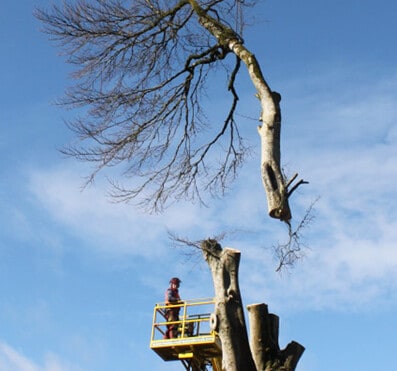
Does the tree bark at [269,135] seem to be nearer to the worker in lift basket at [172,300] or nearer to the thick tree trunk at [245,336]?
the thick tree trunk at [245,336]

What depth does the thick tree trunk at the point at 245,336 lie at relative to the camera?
19.2ft

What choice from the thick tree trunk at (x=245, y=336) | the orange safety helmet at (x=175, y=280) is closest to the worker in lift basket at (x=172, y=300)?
the orange safety helmet at (x=175, y=280)

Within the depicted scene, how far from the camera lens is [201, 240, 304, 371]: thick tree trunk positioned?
19.2ft

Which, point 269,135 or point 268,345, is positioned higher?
point 269,135

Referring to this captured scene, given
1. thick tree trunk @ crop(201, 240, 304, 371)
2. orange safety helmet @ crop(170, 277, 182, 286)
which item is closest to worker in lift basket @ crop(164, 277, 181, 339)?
orange safety helmet @ crop(170, 277, 182, 286)

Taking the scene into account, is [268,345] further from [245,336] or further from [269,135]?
[269,135]

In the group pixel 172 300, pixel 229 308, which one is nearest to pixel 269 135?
pixel 229 308

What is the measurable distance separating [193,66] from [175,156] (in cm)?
117

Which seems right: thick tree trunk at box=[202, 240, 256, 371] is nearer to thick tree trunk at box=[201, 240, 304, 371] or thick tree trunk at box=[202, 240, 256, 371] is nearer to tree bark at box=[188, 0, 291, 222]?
thick tree trunk at box=[201, 240, 304, 371]

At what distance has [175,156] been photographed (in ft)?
26.7

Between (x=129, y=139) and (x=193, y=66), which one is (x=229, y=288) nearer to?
(x=129, y=139)

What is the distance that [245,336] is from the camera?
19.7ft

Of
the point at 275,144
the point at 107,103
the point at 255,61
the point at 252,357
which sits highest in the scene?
the point at 107,103

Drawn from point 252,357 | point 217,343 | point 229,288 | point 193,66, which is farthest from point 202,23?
point 217,343
